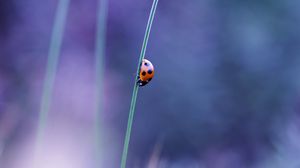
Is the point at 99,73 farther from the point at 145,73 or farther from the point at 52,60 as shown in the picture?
the point at 145,73

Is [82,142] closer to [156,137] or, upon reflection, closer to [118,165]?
[118,165]

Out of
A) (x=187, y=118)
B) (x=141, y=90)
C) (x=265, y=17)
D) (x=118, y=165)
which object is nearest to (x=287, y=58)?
(x=265, y=17)

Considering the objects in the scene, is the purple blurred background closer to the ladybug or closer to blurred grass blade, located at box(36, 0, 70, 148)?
blurred grass blade, located at box(36, 0, 70, 148)

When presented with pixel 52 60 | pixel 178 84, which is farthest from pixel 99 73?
pixel 178 84

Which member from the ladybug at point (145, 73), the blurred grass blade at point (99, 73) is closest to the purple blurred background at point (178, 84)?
the blurred grass blade at point (99, 73)

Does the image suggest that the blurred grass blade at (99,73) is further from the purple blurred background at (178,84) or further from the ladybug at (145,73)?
the ladybug at (145,73)

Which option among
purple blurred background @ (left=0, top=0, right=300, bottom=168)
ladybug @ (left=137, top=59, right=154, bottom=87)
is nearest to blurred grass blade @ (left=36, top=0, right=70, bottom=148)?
purple blurred background @ (left=0, top=0, right=300, bottom=168)
